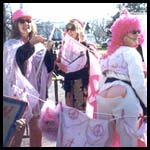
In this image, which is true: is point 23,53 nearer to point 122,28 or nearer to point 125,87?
point 122,28

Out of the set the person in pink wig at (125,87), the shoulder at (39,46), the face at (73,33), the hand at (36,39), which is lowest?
the person in pink wig at (125,87)

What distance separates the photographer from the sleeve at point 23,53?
12.6 ft

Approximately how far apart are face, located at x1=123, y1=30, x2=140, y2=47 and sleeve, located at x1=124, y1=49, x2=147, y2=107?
0.20m

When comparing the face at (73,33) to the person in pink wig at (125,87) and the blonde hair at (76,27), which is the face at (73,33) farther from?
the person in pink wig at (125,87)

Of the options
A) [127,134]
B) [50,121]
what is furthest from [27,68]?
[127,134]

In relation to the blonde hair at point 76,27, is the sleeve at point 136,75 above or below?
below

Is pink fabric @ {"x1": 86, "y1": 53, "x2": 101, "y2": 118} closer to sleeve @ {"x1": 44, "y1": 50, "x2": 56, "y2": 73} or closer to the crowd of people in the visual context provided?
the crowd of people

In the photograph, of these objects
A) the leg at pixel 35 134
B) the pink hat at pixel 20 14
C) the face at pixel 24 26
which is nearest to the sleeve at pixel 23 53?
the face at pixel 24 26

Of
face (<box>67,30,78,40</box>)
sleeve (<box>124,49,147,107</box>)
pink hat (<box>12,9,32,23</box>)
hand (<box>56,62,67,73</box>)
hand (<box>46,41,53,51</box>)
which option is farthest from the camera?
face (<box>67,30,78,40</box>)

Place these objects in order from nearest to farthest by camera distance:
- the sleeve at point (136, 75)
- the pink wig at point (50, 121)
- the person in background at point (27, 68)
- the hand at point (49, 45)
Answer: the sleeve at point (136, 75) < the pink wig at point (50, 121) < the person in background at point (27, 68) < the hand at point (49, 45)

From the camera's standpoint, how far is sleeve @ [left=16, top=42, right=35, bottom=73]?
151 inches

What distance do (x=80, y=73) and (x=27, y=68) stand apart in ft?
2.00

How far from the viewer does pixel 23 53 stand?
3863 millimetres

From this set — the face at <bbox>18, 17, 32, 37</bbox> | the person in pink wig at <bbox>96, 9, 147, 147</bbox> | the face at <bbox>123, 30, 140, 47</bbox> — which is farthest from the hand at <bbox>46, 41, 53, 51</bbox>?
the face at <bbox>123, 30, 140, 47</bbox>
